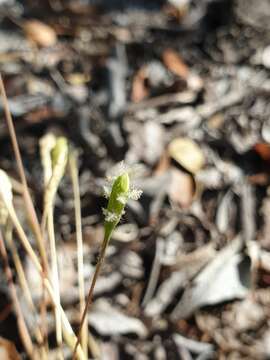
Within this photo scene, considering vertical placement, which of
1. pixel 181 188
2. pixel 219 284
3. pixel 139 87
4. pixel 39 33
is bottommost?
pixel 219 284

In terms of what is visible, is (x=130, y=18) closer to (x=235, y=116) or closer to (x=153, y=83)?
(x=153, y=83)

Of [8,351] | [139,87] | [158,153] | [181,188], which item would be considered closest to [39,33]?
[139,87]

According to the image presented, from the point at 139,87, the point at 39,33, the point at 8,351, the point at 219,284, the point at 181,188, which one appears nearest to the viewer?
the point at 8,351

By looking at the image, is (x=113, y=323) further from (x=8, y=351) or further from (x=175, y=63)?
(x=175, y=63)

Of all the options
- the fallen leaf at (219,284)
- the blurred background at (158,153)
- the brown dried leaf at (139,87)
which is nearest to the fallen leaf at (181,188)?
the blurred background at (158,153)

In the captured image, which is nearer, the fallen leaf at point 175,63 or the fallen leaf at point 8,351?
the fallen leaf at point 8,351

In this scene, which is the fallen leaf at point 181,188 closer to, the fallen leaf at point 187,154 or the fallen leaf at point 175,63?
the fallen leaf at point 187,154

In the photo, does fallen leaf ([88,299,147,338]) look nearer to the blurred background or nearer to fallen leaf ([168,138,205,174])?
the blurred background

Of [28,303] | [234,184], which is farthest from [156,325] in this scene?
[234,184]
